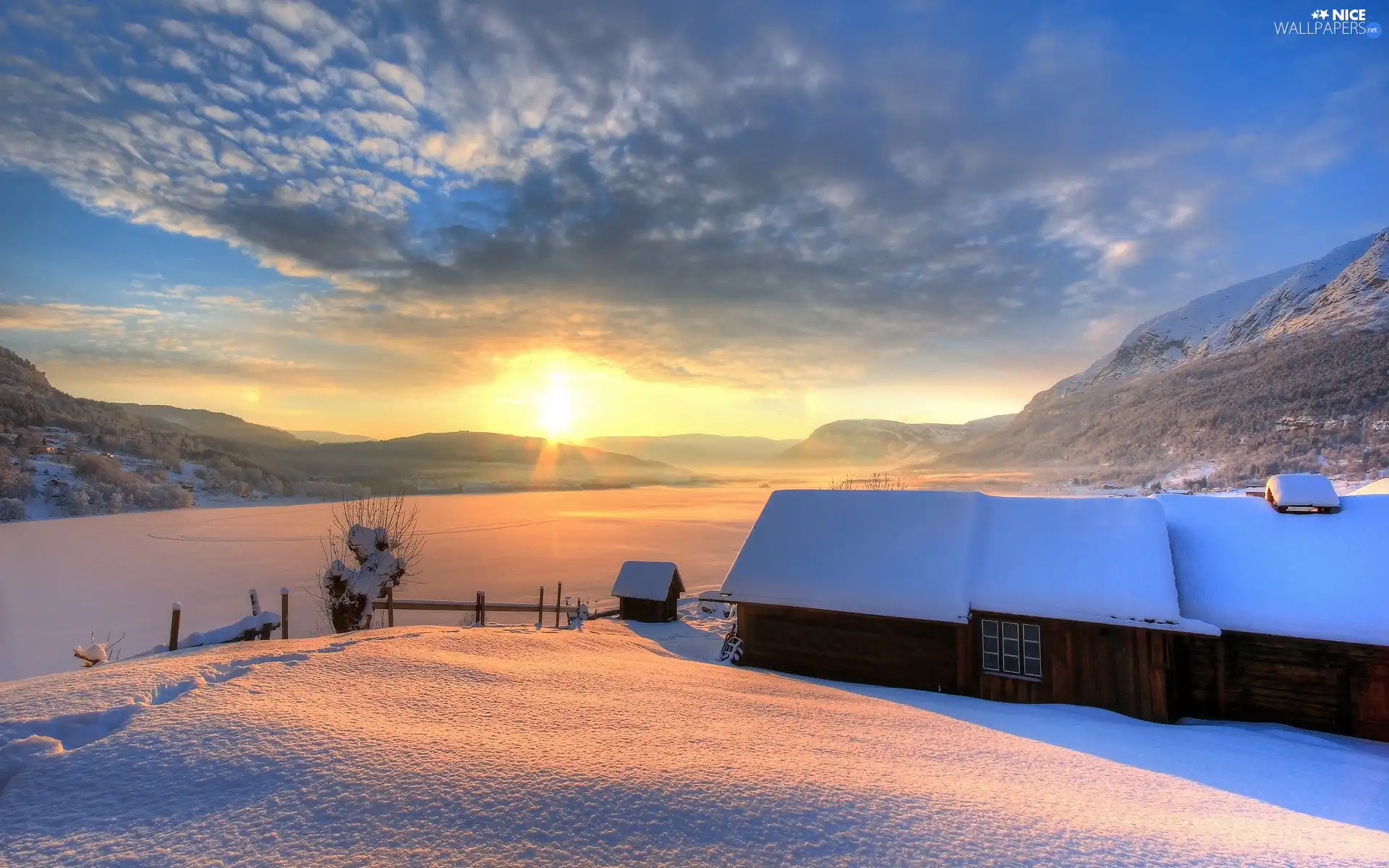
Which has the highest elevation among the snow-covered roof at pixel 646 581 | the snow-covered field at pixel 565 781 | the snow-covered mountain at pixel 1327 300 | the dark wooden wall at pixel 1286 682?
the snow-covered mountain at pixel 1327 300

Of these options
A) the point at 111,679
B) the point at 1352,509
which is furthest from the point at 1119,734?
the point at 111,679

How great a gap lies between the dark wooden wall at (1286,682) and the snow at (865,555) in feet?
16.1

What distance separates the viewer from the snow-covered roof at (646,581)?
2634 centimetres

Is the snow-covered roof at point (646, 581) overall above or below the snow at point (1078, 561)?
below

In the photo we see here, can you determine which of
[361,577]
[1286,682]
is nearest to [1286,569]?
[1286,682]

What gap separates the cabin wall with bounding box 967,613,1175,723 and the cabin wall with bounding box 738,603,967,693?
88 centimetres

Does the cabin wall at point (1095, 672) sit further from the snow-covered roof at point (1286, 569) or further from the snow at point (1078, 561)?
the snow-covered roof at point (1286, 569)

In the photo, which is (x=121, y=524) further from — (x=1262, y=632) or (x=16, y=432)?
(x=1262, y=632)

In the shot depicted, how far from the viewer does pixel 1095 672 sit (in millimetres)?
12938

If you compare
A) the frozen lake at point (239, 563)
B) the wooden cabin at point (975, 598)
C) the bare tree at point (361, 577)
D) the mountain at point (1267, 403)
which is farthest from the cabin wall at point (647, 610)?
the mountain at point (1267, 403)

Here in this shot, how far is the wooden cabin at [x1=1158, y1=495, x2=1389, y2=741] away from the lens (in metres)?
11.6

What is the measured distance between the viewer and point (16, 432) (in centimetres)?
A: 7488

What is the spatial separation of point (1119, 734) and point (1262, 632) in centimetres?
443

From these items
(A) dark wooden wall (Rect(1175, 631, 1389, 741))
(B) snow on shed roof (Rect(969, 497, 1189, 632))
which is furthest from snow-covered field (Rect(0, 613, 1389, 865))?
(B) snow on shed roof (Rect(969, 497, 1189, 632))
